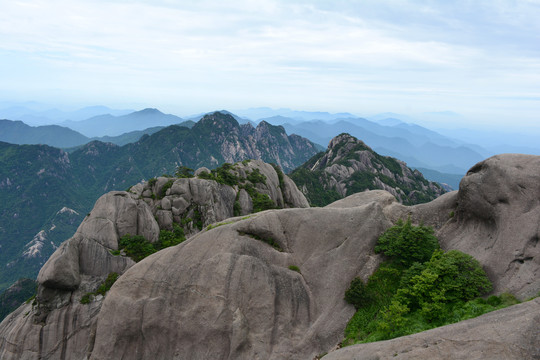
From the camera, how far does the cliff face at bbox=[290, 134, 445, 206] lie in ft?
335

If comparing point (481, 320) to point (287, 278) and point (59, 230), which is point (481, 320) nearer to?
point (287, 278)

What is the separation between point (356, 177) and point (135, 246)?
89.1 metres

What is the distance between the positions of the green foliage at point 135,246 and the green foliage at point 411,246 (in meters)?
29.7

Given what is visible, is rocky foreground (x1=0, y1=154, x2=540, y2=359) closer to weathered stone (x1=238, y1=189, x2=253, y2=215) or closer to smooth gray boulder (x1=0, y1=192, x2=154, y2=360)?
smooth gray boulder (x1=0, y1=192, x2=154, y2=360)

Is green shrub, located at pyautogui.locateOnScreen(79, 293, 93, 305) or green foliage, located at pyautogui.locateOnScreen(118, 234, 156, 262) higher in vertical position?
green foliage, located at pyautogui.locateOnScreen(118, 234, 156, 262)

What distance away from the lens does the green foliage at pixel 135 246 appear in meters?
36.6

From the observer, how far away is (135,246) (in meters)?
37.2

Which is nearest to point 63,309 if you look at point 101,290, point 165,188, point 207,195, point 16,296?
point 101,290

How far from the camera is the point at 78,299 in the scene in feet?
100

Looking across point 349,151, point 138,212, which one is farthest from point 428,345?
point 349,151

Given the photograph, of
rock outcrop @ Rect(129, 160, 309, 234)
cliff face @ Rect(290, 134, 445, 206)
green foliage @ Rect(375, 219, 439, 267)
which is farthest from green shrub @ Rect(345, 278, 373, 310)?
cliff face @ Rect(290, 134, 445, 206)

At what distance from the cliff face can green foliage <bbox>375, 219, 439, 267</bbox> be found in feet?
238

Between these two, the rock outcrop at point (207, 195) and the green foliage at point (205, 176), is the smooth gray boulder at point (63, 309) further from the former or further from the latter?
the green foliage at point (205, 176)

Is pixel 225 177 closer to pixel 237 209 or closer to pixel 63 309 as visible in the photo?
pixel 237 209
